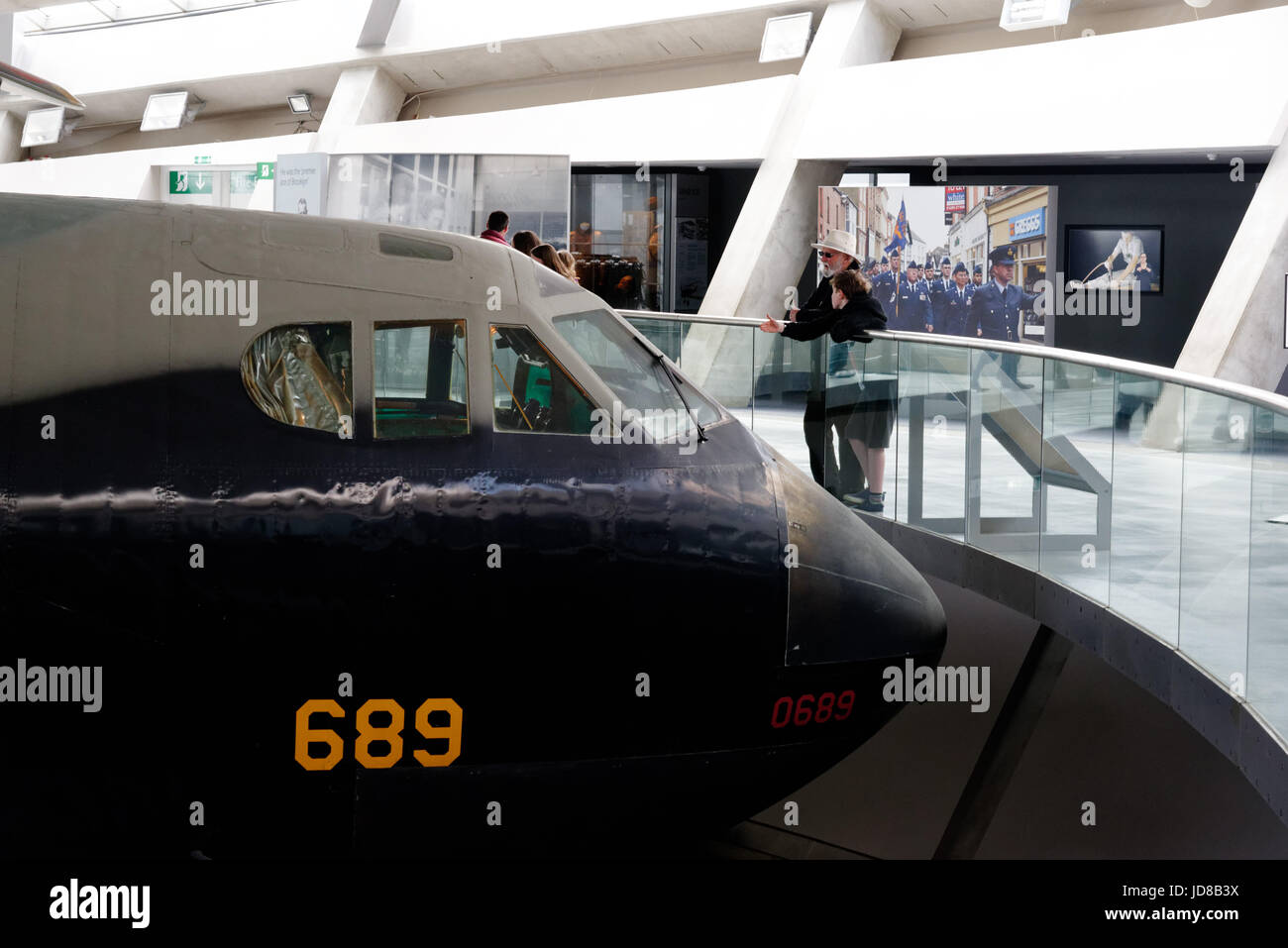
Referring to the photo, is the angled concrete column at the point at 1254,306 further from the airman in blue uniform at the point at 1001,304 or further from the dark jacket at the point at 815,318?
the dark jacket at the point at 815,318

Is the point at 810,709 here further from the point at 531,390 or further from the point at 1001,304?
the point at 1001,304

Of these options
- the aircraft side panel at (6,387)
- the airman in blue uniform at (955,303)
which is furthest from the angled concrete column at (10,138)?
the aircraft side panel at (6,387)

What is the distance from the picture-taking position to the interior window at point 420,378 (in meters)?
5.28

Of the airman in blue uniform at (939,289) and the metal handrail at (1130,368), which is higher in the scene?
the airman in blue uniform at (939,289)

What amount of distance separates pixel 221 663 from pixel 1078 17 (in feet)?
57.8

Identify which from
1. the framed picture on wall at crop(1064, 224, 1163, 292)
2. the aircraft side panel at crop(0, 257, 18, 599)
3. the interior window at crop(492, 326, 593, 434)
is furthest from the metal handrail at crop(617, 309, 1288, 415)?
the framed picture on wall at crop(1064, 224, 1163, 292)

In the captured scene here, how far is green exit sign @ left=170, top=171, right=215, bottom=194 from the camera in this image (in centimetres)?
2798

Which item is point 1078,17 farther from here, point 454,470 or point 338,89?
point 454,470

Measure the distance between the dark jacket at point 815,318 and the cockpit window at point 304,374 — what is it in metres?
4.99

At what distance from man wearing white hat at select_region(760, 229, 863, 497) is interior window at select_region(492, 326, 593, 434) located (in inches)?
164

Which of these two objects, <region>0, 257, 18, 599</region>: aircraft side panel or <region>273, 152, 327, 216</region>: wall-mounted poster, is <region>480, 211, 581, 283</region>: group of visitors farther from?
<region>273, 152, 327, 216</region>: wall-mounted poster
